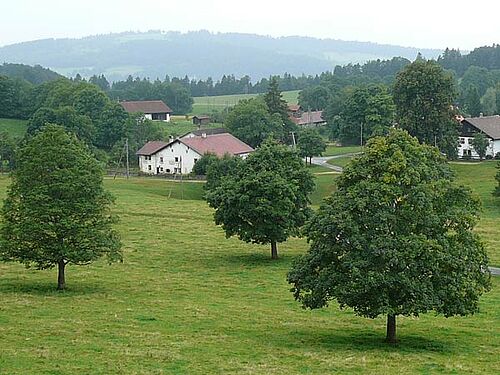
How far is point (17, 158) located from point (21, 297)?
23.7 ft

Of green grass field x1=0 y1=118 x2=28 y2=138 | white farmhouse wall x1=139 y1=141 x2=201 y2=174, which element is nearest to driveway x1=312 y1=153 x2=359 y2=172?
white farmhouse wall x1=139 y1=141 x2=201 y2=174

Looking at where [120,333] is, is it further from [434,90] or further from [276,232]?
[434,90]

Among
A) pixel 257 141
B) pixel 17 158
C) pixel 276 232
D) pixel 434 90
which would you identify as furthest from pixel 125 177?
pixel 17 158

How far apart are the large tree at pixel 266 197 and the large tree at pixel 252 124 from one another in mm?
79095

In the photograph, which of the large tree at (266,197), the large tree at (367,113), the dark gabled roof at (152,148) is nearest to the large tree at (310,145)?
the large tree at (367,113)

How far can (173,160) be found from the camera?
4877 inches

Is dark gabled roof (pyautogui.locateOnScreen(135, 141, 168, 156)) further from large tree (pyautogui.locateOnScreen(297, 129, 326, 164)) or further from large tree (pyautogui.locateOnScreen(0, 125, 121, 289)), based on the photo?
large tree (pyautogui.locateOnScreen(0, 125, 121, 289))

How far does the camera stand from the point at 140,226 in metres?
71.7

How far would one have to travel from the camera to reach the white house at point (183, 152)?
121750mm

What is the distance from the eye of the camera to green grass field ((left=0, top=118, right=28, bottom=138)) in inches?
6301

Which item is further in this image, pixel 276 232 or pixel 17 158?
pixel 276 232

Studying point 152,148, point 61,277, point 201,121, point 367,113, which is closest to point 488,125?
point 367,113

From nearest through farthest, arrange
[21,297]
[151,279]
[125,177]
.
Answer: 1. [21,297]
2. [151,279]
3. [125,177]

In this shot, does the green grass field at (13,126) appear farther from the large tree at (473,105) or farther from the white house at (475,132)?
the large tree at (473,105)
